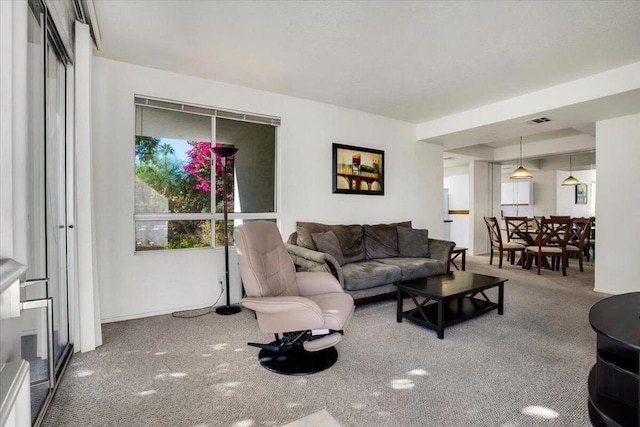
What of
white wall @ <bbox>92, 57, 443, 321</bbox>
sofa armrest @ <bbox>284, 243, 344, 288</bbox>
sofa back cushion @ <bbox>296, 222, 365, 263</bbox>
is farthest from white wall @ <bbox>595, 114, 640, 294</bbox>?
sofa armrest @ <bbox>284, 243, 344, 288</bbox>

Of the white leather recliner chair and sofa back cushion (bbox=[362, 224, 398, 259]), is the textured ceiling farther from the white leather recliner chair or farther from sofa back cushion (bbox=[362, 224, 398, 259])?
sofa back cushion (bbox=[362, 224, 398, 259])

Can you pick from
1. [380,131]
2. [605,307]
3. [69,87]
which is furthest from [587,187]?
[69,87]

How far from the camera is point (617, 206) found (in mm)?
4117

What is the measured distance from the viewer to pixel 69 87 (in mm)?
2434

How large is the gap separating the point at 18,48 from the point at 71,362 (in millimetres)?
2081

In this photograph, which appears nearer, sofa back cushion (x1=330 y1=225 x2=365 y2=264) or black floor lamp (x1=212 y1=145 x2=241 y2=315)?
black floor lamp (x1=212 y1=145 x2=241 y2=315)

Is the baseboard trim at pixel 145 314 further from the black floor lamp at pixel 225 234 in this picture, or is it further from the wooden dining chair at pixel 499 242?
the wooden dining chair at pixel 499 242

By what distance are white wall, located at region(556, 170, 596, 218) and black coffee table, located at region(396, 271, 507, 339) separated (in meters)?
8.24

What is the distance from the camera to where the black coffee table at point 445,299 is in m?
2.75

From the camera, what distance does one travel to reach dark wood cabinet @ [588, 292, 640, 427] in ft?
4.69

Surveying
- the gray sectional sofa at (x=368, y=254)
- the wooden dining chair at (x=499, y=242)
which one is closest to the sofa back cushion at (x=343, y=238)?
the gray sectional sofa at (x=368, y=254)

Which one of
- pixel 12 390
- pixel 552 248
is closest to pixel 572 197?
pixel 552 248

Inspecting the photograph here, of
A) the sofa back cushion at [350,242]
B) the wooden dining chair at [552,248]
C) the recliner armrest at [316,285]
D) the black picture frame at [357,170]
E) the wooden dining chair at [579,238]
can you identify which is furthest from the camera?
the wooden dining chair at [579,238]

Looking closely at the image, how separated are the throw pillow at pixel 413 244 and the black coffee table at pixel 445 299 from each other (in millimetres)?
826
